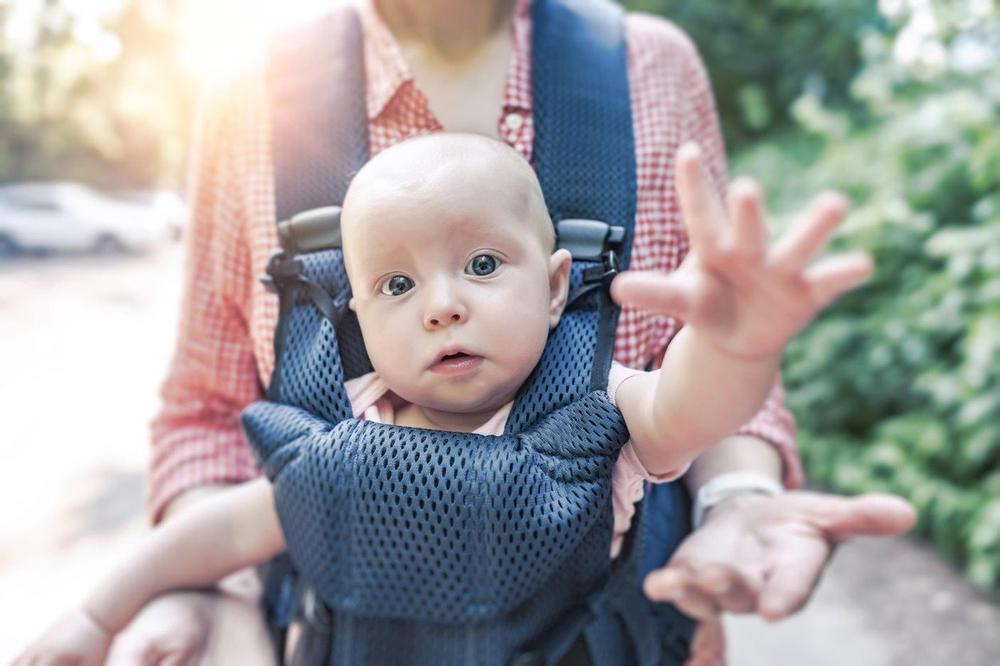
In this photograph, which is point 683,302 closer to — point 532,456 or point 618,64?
point 532,456

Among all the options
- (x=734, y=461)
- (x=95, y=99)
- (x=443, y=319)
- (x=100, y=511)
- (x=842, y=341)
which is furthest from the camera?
(x=95, y=99)

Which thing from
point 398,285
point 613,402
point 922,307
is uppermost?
point 398,285

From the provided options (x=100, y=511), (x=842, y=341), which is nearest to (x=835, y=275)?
(x=842, y=341)

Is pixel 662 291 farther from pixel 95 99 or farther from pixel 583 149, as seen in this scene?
pixel 95 99

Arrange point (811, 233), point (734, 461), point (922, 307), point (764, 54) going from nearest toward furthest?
point (811, 233)
point (734, 461)
point (922, 307)
point (764, 54)

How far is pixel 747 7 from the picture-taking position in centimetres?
456

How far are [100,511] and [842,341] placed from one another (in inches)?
119

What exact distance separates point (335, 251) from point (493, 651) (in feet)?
1.27

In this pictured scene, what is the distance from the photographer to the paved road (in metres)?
2.38

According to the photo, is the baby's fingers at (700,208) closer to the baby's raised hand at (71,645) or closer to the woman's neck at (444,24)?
the woman's neck at (444,24)

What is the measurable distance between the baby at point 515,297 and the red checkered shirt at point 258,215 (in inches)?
8.0

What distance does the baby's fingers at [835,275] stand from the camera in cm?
47

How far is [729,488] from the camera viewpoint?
2.90 ft

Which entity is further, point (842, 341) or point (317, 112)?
point (842, 341)
